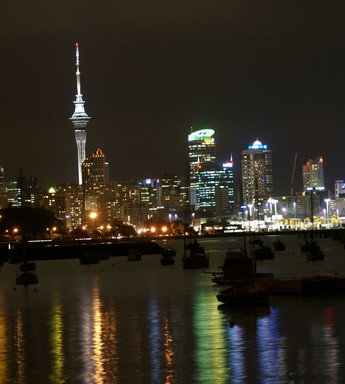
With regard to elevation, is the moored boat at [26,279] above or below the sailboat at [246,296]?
above

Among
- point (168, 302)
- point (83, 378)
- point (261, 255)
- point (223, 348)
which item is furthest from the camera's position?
point (261, 255)

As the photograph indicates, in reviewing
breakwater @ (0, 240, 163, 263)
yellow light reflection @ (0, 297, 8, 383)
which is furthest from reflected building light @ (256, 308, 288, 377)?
breakwater @ (0, 240, 163, 263)

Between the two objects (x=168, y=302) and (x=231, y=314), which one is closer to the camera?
(x=231, y=314)

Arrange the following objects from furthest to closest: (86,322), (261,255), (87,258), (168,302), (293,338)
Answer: (87,258) → (261,255) → (168,302) → (86,322) → (293,338)

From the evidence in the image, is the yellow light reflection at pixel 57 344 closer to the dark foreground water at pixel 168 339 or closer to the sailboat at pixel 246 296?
the dark foreground water at pixel 168 339

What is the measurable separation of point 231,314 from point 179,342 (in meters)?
9.20

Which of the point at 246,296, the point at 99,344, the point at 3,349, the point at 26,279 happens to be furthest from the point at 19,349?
the point at 26,279

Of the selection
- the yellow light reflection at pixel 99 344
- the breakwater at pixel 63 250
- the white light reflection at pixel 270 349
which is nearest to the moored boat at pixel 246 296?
the white light reflection at pixel 270 349

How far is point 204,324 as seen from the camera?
52469 mm

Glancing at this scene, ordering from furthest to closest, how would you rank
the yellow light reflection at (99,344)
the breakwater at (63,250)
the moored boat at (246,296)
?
the breakwater at (63,250), the moored boat at (246,296), the yellow light reflection at (99,344)

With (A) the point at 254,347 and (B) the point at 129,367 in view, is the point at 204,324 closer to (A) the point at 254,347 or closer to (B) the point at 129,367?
(A) the point at 254,347

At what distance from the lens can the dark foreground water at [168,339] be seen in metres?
38.4

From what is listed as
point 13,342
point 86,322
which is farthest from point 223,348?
point 86,322

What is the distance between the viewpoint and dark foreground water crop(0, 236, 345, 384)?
38438 mm
